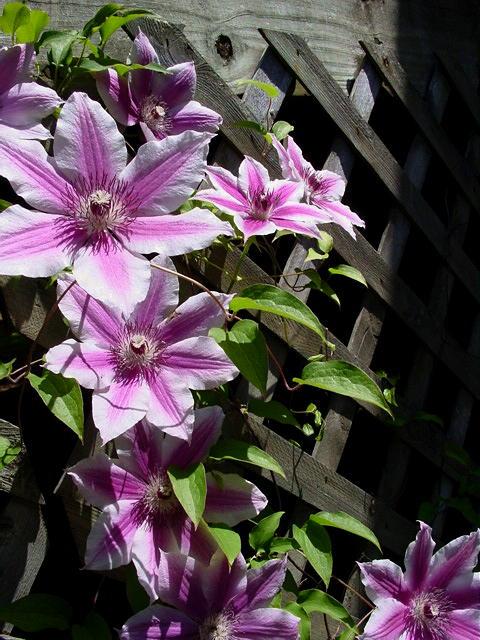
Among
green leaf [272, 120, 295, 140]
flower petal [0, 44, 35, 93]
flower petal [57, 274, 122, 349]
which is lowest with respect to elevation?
flower petal [57, 274, 122, 349]

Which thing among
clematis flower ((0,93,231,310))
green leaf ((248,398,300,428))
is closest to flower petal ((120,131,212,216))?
clematis flower ((0,93,231,310))

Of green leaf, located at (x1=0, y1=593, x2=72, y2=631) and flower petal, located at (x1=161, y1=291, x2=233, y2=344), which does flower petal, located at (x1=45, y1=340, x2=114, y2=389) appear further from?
green leaf, located at (x1=0, y1=593, x2=72, y2=631)

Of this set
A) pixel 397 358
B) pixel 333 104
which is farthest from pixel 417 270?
pixel 333 104

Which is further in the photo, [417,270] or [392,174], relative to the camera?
[417,270]

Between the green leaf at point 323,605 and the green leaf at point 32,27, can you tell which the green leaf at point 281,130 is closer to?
the green leaf at point 32,27

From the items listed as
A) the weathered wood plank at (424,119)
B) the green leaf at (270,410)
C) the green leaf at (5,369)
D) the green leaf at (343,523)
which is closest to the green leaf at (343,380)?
the green leaf at (270,410)

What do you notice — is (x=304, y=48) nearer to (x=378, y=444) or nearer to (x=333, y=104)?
(x=333, y=104)
